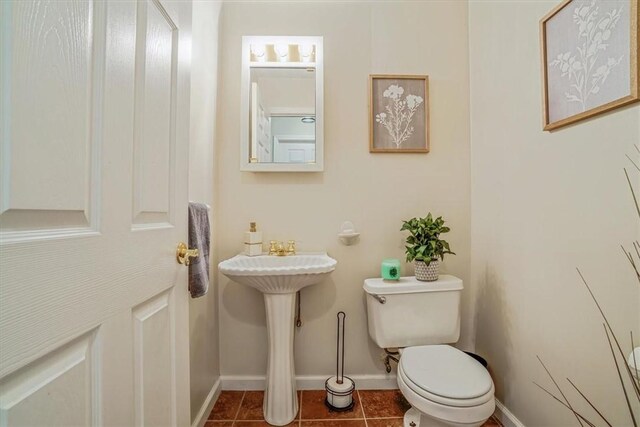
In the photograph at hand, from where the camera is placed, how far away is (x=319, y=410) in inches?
57.0

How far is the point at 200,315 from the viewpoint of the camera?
1373 millimetres

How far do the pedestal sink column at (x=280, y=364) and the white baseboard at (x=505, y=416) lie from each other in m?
1.03

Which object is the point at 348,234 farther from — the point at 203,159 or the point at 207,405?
the point at 207,405

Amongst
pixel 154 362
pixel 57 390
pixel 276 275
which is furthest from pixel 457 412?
pixel 57 390

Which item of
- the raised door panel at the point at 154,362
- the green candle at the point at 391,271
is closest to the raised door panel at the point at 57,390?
the raised door panel at the point at 154,362

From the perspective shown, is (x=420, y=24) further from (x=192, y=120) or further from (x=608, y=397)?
(x=608, y=397)

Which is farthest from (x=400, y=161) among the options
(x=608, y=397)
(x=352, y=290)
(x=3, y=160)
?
(x=3, y=160)

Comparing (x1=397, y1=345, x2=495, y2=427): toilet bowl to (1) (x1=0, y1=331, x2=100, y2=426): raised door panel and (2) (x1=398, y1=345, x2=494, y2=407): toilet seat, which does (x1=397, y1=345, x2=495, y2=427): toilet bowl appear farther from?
(1) (x1=0, y1=331, x2=100, y2=426): raised door panel

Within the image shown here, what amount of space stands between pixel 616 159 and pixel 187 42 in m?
1.44

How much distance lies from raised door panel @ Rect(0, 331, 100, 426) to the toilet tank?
3.81 feet

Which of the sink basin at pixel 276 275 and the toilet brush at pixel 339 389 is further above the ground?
the sink basin at pixel 276 275

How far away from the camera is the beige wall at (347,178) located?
1641 mm

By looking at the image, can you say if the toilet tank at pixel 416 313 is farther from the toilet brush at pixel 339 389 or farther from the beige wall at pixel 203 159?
the beige wall at pixel 203 159

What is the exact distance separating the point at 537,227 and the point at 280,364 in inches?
53.3
